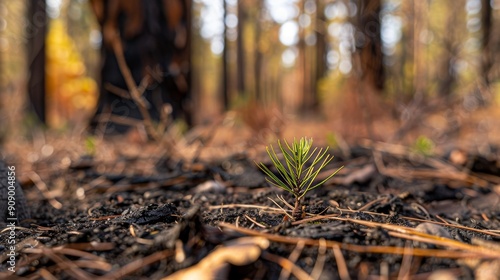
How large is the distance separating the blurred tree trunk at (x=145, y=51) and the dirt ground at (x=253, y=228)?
7.35 feet

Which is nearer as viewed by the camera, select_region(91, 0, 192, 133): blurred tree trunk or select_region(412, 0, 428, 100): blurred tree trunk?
select_region(412, 0, 428, 100): blurred tree trunk

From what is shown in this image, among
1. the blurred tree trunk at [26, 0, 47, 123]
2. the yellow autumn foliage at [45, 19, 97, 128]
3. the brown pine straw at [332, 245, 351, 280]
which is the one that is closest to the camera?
the brown pine straw at [332, 245, 351, 280]

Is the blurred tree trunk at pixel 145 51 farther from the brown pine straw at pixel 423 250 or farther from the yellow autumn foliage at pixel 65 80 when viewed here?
the yellow autumn foliage at pixel 65 80

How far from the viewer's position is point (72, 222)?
1.39 m

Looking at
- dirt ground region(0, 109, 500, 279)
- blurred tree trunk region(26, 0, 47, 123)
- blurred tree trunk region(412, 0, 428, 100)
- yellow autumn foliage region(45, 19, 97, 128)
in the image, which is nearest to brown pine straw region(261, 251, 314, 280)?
dirt ground region(0, 109, 500, 279)

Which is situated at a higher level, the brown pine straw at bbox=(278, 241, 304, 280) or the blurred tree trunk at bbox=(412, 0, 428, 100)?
the blurred tree trunk at bbox=(412, 0, 428, 100)

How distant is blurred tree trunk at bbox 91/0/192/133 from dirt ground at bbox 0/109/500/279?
224 centimetres

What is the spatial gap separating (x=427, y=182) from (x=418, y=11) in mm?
2061

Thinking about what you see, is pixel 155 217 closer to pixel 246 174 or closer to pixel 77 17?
pixel 246 174

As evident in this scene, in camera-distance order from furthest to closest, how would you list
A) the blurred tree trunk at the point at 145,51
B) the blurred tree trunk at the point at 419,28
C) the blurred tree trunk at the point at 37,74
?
the blurred tree trunk at the point at 37,74 < the blurred tree trunk at the point at 145,51 < the blurred tree trunk at the point at 419,28

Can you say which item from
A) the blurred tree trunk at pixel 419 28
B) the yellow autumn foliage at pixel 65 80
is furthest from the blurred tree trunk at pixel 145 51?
the yellow autumn foliage at pixel 65 80

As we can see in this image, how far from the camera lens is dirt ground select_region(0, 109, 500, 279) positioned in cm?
88

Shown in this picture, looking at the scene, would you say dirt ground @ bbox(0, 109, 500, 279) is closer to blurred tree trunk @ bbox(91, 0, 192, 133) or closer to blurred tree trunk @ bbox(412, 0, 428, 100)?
blurred tree trunk @ bbox(412, 0, 428, 100)

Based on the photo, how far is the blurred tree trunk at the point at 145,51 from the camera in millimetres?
4473
